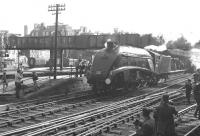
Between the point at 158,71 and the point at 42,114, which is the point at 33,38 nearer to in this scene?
the point at 158,71

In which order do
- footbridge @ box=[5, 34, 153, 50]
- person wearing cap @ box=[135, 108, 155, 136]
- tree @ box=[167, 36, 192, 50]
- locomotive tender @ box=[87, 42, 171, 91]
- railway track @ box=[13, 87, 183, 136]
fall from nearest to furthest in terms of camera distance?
person wearing cap @ box=[135, 108, 155, 136] → railway track @ box=[13, 87, 183, 136] → locomotive tender @ box=[87, 42, 171, 91] → tree @ box=[167, 36, 192, 50] → footbridge @ box=[5, 34, 153, 50]

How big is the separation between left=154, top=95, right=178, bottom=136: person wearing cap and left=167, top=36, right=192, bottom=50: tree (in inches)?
1323

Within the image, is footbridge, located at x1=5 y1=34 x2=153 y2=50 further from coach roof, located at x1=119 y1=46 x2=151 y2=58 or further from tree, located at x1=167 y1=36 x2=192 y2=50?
coach roof, located at x1=119 y1=46 x2=151 y2=58

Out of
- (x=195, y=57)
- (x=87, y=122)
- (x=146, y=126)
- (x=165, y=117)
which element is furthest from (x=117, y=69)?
(x=195, y=57)

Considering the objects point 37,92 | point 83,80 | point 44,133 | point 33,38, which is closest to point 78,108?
point 44,133

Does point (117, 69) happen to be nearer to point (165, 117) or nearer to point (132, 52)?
point (132, 52)

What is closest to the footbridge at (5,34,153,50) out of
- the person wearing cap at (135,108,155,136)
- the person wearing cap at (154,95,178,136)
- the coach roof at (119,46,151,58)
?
the coach roof at (119,46,151,58)

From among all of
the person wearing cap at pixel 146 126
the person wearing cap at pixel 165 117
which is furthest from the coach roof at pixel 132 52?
the person wearing cap at pixel 146 126

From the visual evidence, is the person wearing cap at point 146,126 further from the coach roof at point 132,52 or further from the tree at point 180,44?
the tree at point 180,44

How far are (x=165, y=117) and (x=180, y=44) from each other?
35.4m

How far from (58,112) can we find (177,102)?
6832mm

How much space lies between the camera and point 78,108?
1560 centimetres

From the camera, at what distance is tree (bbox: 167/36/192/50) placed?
4134 centimetres

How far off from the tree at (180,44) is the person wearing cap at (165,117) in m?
33.6
